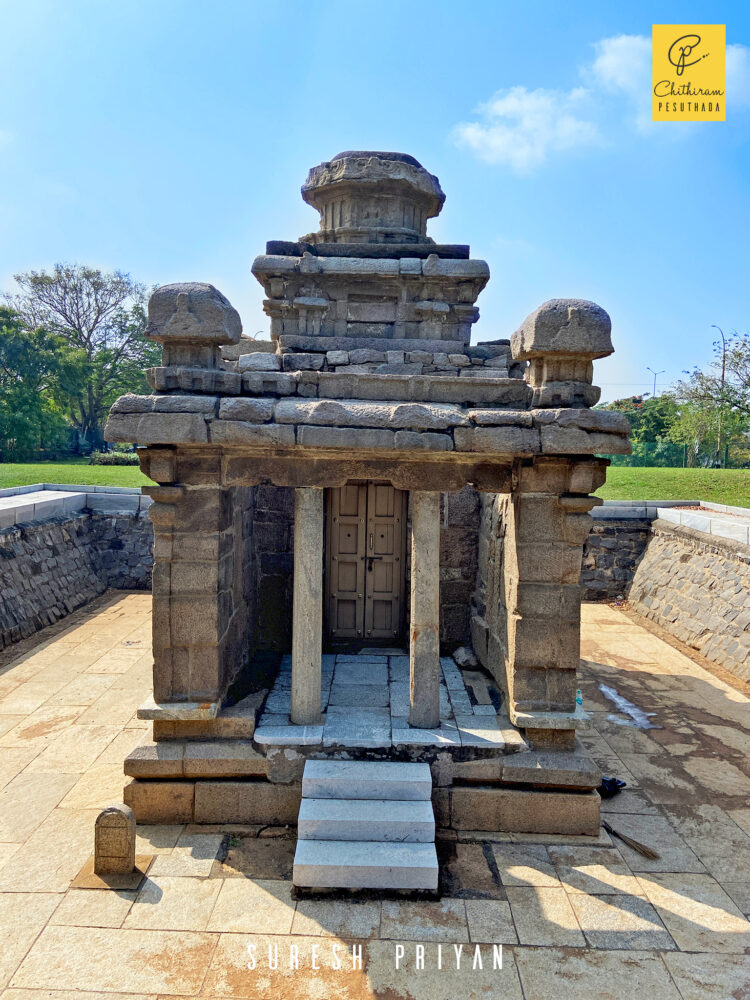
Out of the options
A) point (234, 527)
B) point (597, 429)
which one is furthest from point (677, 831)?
point (234, 527)

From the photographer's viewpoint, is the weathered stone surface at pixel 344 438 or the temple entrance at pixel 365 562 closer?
the weathered stone surface at pixel 344 438

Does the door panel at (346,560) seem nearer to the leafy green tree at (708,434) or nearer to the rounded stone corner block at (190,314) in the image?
the rounded stone corner block at (190,314)

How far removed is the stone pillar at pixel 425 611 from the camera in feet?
18.2

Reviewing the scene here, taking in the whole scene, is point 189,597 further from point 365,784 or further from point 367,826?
point 367,826

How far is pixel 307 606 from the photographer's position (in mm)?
5535

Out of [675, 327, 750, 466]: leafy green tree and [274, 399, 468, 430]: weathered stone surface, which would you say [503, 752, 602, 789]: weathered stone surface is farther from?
[675, 327, 750, 466]: leafy green tree

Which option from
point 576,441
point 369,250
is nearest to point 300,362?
point 369,250

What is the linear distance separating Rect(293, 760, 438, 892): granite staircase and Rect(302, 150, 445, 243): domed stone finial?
6636mm

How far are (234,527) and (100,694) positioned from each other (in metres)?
3.55

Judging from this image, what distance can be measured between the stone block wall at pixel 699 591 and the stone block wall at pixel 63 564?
35.1 feet

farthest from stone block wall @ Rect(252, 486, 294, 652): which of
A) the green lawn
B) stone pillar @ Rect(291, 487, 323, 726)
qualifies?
the green lawn

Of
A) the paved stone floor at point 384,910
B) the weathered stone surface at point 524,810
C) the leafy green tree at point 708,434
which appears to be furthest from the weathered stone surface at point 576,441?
the leafy green tree at point 708,434

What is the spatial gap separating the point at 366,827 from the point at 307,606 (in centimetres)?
183

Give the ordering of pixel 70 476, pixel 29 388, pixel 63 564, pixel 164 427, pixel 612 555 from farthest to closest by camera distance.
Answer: pixel 29 388 < pixel 70 476 < pixel 612 555 < pixel 63 564 < pixel 164 427
